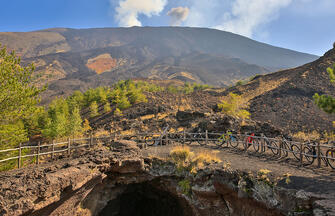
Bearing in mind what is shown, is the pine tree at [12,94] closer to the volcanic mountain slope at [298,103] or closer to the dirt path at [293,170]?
the dirt path at [293,170]

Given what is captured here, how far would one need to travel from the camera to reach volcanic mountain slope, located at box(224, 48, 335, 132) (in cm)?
2689

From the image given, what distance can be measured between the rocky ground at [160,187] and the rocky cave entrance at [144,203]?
70mm

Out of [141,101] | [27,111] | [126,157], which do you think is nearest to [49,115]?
[141,101]

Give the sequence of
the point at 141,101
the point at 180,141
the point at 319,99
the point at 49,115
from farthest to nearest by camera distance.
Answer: the point at 141,101
the point at 49,115
the point at 180,141
the point at 319,99

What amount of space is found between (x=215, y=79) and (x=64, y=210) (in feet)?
521

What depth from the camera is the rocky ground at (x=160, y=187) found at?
5.94 m

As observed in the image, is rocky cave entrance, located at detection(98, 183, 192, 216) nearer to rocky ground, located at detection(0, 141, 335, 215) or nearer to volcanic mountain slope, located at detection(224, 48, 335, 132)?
rocky ground, located at detection(0, 141, 335, 215)

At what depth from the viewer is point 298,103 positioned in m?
32.7

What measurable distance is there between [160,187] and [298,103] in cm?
3091

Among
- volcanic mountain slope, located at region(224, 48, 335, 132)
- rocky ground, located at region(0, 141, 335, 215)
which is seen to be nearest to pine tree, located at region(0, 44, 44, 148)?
rocky ground, located at region(0, 141, 335, 215)

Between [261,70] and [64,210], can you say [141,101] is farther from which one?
[261,70]

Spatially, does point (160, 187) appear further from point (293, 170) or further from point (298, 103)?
point (298, 103)

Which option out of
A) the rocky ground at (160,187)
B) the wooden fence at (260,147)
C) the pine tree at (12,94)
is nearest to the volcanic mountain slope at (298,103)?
the wooden fence at (260,147)

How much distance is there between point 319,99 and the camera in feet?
27.4
